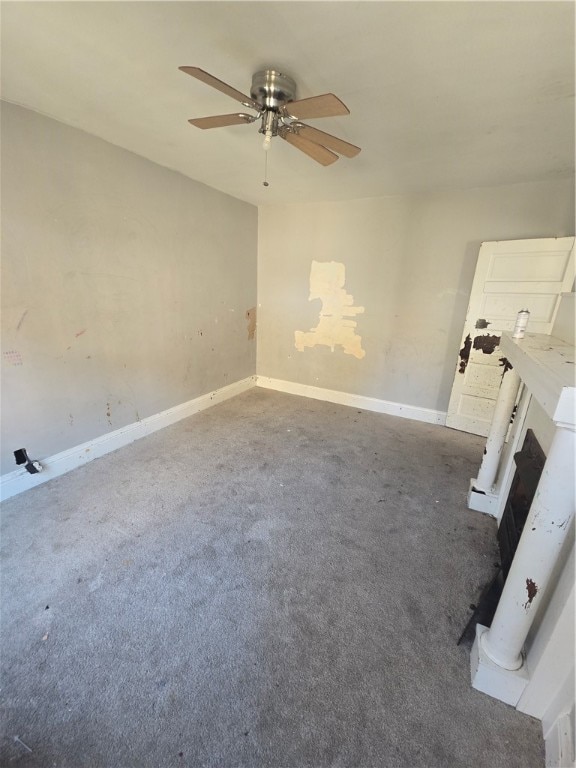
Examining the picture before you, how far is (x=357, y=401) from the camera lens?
364 centimetres

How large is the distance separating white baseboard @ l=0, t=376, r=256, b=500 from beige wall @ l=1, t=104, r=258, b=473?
71mm

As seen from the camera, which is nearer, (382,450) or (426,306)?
(382,450)

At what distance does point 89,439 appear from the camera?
2.40 meters

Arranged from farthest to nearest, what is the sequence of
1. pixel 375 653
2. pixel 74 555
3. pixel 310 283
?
pixel 310 283 < pixel 74 555 < pixel 375 653

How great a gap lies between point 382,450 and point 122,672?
86.4 inches

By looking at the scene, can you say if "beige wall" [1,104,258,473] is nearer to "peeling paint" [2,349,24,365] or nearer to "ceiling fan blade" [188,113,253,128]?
"peeling paint" [2,349,24,365]

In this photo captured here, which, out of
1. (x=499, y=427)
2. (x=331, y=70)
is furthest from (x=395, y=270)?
(x=331, y=70)

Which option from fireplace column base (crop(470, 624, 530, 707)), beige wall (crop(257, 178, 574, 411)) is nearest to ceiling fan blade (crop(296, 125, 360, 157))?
beige wall (crop(257, 178, 574, 411))

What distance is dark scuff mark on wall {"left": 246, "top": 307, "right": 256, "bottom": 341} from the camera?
3874mm

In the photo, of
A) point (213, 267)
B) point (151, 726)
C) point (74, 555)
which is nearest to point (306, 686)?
point (151, 726)

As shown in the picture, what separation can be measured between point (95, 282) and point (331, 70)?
193cm

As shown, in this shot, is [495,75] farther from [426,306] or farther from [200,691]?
[200,691]

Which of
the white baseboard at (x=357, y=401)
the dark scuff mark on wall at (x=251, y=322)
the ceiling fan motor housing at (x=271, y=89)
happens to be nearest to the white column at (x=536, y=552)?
the ceiling fan motor housing at (x=271, y=89)

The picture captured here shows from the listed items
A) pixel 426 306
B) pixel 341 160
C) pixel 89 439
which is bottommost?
pixel 89 439
